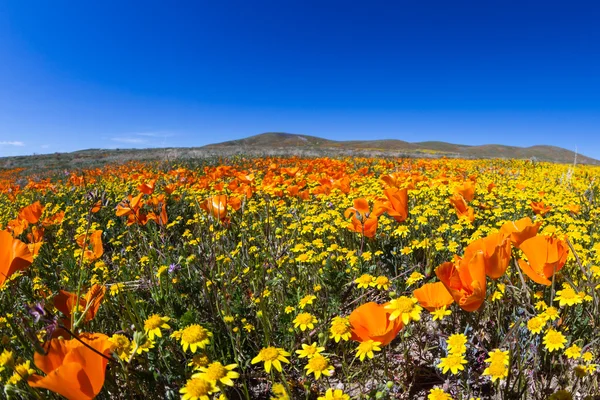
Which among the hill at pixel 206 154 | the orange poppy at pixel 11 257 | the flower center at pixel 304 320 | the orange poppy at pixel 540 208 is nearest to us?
the orange poppy at pixel 11 257

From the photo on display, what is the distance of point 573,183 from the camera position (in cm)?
A: 718

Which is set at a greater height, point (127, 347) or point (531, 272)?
point (531, 272)

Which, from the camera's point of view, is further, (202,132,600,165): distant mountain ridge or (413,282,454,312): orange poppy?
(202,132,600,165): distant mountain ridge

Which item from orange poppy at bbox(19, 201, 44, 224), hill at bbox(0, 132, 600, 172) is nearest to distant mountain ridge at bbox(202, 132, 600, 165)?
hill at bbox(0, 132, 600, 172)

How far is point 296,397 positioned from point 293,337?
1.14ft

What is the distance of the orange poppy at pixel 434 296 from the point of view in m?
1.49

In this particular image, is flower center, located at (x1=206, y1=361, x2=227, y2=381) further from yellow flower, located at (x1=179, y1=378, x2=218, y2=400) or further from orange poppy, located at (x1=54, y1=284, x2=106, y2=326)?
orange poppy, located at (x1=54, y1=284, x2=106, y2=326)

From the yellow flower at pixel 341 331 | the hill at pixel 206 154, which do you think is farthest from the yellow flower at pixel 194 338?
the hill at pixel 206 154

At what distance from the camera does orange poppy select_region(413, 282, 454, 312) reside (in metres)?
1.49

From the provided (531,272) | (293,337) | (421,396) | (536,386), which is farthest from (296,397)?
(531,272)

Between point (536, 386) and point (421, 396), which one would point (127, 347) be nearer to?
point (421, 396)

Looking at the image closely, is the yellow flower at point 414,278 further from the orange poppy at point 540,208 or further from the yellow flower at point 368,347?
the orange poppy at point 540,208

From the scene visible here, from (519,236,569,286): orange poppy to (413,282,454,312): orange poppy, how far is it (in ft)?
1.50

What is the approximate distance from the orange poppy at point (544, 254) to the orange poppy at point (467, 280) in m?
0.44
